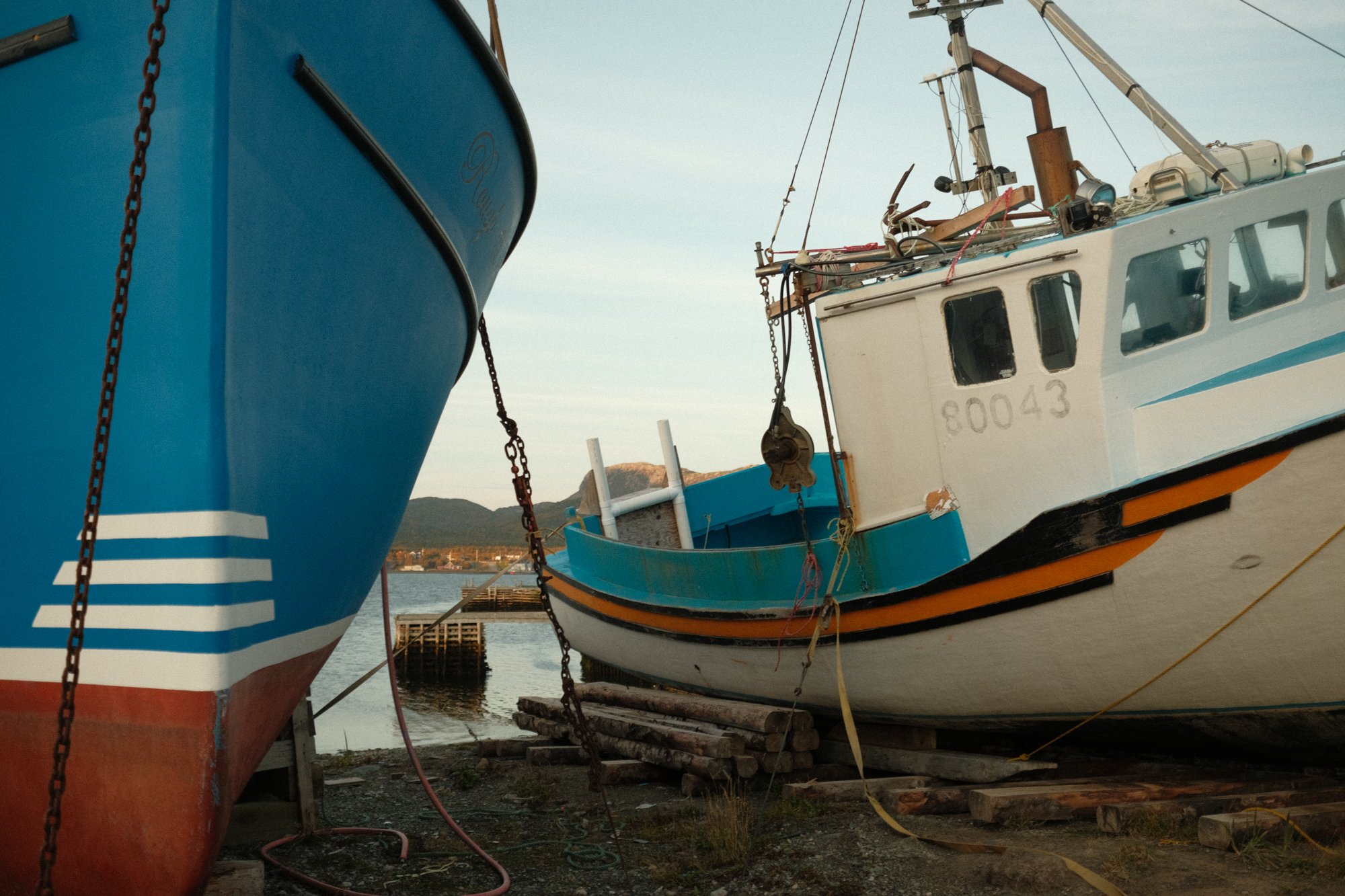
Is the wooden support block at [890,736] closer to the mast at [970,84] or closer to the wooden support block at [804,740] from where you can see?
the wooden support block at [804,740]

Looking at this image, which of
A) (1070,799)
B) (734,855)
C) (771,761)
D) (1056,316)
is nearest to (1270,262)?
(1056,316)

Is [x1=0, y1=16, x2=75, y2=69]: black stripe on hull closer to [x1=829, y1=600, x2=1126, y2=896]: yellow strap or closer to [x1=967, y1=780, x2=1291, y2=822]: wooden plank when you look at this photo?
[x1=829, y1=600, x2=1126, y2=896]: yellow strap

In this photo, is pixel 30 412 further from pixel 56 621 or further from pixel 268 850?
pixel 268 850

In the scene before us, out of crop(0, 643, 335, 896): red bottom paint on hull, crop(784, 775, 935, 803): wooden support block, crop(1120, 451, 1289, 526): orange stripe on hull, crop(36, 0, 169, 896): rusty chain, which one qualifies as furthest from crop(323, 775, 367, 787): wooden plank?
crop(1120, 451, 1289, 526): orange stripe on hull

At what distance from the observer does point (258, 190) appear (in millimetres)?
3568

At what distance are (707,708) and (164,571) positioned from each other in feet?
16.7

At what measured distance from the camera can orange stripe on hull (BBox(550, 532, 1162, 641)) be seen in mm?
5781

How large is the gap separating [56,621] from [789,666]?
5.43 m

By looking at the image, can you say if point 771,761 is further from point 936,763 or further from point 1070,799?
point 1070,799

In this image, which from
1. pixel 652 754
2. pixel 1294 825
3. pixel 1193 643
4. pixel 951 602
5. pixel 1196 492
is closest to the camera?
pixel 1294 825

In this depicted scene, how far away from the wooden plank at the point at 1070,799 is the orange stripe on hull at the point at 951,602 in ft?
3.81

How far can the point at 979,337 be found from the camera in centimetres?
656

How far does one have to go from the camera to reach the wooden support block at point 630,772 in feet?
25.1

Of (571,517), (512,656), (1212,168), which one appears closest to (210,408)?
(1212,168)
